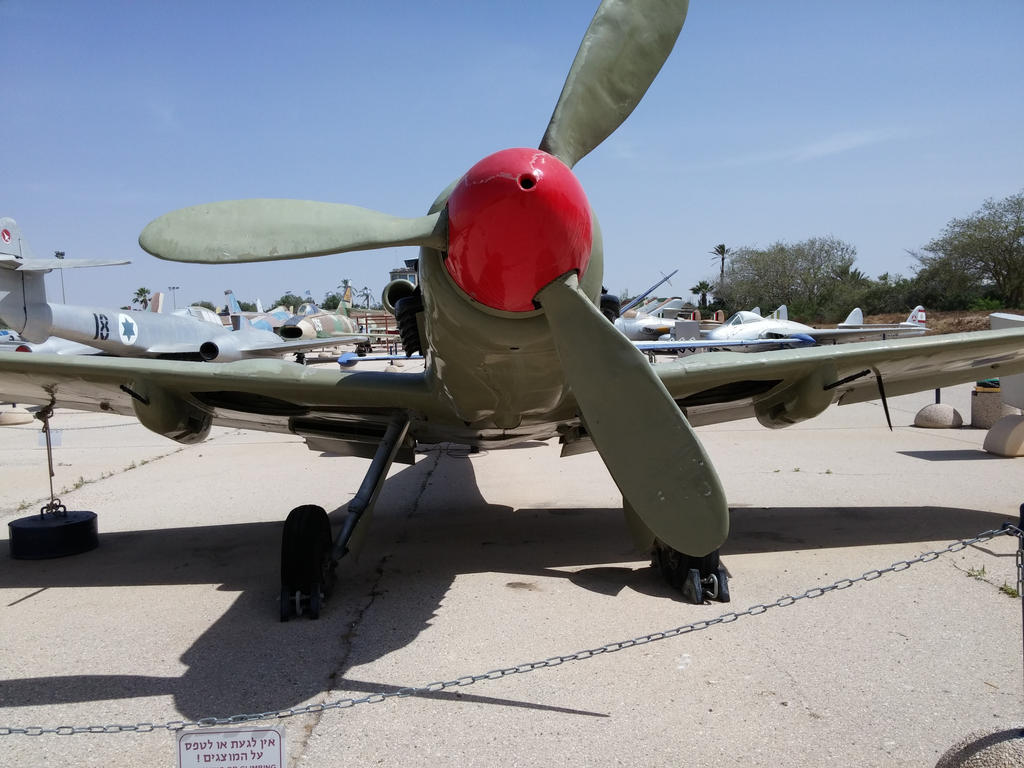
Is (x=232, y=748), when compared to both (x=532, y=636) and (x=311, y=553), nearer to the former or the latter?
(x=532, y=636)

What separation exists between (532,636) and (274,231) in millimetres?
2574

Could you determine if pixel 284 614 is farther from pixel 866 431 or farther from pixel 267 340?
pixel 267 340

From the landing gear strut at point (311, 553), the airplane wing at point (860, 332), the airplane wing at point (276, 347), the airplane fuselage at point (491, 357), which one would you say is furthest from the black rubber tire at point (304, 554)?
the airplane wing at point (860, 332)

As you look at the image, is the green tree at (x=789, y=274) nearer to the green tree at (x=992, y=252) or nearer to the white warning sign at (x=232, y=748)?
the green tree at (x=992, y=252)

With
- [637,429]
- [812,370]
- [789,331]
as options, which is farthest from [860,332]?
[637,429]

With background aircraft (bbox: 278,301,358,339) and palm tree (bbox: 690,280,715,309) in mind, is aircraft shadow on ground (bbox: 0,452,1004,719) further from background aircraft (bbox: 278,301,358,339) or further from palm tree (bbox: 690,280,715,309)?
palm tree (bbox: 690,280,715,309)

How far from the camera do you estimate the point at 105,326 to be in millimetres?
19875

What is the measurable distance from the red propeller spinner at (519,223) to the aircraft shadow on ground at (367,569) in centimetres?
194

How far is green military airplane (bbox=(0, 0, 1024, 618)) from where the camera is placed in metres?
2.87

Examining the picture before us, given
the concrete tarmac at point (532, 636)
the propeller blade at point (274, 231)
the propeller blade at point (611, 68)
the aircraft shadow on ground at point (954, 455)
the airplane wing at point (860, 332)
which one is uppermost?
the propeller blade at point (611, 68)

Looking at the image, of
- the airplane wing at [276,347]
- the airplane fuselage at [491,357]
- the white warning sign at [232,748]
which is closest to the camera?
the white warning sign at [232,748]

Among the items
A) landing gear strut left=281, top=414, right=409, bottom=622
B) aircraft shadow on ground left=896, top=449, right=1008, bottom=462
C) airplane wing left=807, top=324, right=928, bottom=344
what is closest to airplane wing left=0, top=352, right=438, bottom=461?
landing gear strut left=281, top=414, right=409, bottom=622

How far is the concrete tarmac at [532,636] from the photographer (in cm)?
284

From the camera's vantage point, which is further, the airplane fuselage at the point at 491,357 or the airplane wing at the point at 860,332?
the airplane wing at the point at 860,332
